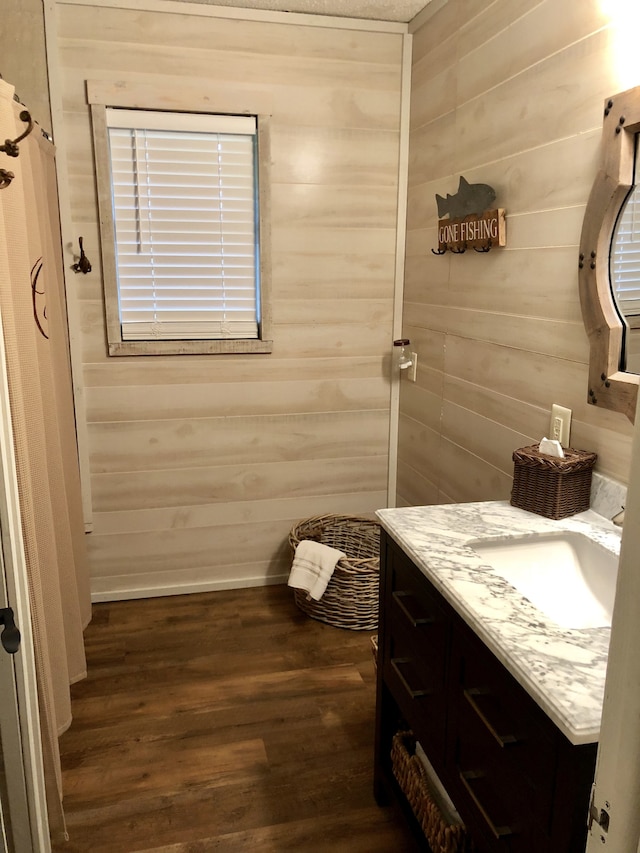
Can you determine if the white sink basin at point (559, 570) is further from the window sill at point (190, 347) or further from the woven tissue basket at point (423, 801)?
the window sill at point (190, 347)

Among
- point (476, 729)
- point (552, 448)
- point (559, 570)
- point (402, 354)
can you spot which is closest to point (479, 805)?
point (476, 729)

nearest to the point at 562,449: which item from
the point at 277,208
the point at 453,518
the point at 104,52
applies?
the point at 453,518

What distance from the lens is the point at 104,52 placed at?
2.62 m

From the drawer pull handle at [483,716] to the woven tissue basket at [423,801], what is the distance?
1.24ft

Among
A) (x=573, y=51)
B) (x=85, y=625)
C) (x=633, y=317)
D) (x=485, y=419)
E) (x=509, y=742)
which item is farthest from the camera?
(x=85, y=625)

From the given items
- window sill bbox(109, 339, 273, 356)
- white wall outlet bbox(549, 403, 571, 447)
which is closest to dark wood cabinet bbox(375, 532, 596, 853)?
white wall outlet bbox(549, 403, 571, 447)

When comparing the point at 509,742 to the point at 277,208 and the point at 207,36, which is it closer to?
the point at 277,208

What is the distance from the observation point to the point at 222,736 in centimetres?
223

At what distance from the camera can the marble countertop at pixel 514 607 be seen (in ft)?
3.41

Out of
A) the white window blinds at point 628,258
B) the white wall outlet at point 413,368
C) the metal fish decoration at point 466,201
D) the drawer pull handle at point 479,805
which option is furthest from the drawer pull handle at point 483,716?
the white wall outlet at point 413,368

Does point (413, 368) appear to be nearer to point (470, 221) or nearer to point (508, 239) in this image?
point (470, 221)

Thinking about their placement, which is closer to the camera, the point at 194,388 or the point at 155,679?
the point at 155,679

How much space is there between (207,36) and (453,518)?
2.19 metres

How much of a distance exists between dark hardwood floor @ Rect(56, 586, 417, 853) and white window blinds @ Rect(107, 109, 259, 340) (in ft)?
4.26
